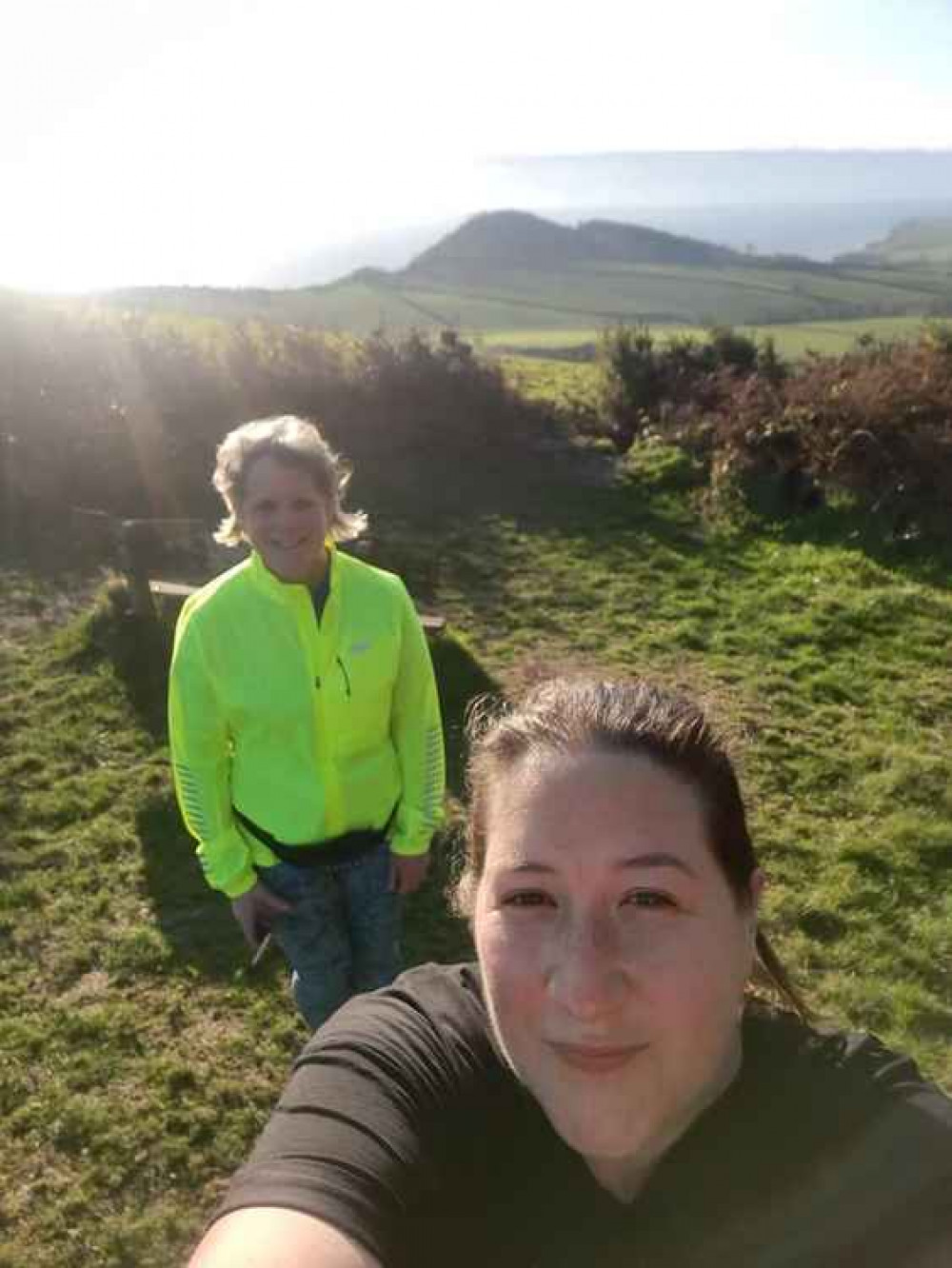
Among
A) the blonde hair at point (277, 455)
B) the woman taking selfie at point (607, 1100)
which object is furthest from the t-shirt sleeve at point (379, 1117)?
the blonde hair at point (277, 455)

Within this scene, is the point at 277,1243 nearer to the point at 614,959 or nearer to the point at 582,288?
the point at 614,959

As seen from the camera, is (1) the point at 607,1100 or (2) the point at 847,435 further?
(2) the point at 847,435

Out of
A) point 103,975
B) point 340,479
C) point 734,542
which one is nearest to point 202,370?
point 734,542

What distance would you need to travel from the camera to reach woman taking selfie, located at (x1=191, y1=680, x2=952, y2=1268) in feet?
4.72

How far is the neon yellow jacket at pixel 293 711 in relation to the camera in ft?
9.83

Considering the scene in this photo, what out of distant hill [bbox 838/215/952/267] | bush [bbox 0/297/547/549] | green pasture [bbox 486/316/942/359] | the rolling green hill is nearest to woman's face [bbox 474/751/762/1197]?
bush [bbox 0/297/547/549]

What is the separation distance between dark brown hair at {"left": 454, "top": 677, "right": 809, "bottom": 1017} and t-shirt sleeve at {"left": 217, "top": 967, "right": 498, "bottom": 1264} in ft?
0.85

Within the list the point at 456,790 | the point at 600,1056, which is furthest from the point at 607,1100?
the point at 456,790

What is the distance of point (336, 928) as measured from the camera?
3320mm

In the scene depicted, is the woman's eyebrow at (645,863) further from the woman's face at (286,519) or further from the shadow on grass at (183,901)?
the shadow on grass at (183,901)

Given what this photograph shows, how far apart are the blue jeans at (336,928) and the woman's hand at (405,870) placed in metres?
0.02

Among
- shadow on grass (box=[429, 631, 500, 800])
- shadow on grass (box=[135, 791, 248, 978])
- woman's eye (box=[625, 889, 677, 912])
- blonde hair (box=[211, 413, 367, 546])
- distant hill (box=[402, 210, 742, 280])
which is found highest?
distant hill (box=[402, 210, 742, 280])

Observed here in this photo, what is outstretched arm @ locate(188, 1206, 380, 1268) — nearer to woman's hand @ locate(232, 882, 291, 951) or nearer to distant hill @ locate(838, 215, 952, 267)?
woman's hand @ locate(232, 882, 291, 951)

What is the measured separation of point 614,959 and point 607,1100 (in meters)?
0.20
